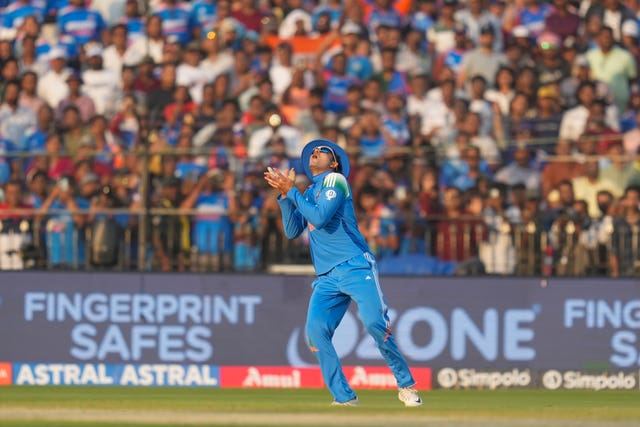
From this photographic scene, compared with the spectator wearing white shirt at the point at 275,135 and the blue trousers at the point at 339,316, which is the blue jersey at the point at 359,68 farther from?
the blue trousers at the point at 339,316

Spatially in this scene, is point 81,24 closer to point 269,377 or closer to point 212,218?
point 212,218

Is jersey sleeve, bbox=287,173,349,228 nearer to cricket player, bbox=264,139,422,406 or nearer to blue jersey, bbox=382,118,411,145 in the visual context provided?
cricket player, bbox=264,139,422,406

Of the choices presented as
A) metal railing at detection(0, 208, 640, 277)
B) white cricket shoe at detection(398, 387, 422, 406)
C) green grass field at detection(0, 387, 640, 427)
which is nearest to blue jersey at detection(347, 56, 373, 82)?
metal railing at detection(0, 208, 640, 277)

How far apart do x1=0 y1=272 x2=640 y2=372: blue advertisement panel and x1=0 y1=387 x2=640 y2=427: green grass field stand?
0.88 m

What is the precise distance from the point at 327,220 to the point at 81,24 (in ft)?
36.8

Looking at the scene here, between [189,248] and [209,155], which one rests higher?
[209,155]

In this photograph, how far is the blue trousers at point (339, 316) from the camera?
11031mm

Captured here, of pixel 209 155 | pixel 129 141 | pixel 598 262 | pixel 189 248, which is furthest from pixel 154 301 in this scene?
pixel 598 262

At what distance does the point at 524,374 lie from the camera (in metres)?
15.8

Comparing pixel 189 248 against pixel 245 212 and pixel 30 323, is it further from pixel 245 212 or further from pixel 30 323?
pixel 30 323

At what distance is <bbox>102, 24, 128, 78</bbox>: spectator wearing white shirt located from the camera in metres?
20.6

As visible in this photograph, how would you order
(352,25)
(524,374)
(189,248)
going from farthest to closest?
(352,25) < (189,248) < (524,374)

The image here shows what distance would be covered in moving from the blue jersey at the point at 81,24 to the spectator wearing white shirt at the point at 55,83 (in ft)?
2.20

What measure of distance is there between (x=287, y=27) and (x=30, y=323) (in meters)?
Answer: 6.43
